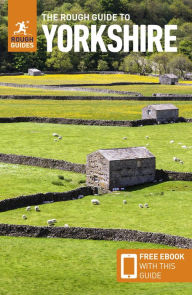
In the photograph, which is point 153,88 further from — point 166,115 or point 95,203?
point 95,203

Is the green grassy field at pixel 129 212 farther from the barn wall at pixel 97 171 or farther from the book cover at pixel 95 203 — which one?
the barn wall at pixel 97 171

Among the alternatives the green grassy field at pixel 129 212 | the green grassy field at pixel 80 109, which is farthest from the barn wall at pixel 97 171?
the green grassy field at pixel 80 109

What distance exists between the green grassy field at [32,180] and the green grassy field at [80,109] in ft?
147

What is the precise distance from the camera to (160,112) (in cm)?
11056

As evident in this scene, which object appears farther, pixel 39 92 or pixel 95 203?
pixel 39 92

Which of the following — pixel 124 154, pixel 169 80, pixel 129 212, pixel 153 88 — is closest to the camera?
pixel 129 212

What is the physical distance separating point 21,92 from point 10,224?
11330cm

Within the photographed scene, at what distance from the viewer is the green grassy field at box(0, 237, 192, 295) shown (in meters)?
40.0

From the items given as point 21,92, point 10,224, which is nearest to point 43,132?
point 10,224

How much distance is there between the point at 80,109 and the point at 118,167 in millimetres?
63149

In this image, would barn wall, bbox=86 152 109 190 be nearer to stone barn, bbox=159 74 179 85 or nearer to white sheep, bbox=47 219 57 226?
white sheep, bbox=47 219 57 226

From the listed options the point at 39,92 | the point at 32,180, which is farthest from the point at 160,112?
the point at 39,92

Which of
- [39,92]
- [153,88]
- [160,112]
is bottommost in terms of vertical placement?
[39,92]

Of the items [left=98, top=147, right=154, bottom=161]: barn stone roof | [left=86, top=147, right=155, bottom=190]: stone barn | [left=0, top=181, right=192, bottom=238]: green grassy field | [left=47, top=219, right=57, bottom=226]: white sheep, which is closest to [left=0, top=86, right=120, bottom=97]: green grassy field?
[left=98, top=147, right=154, bottom=161]: barn stone roof
